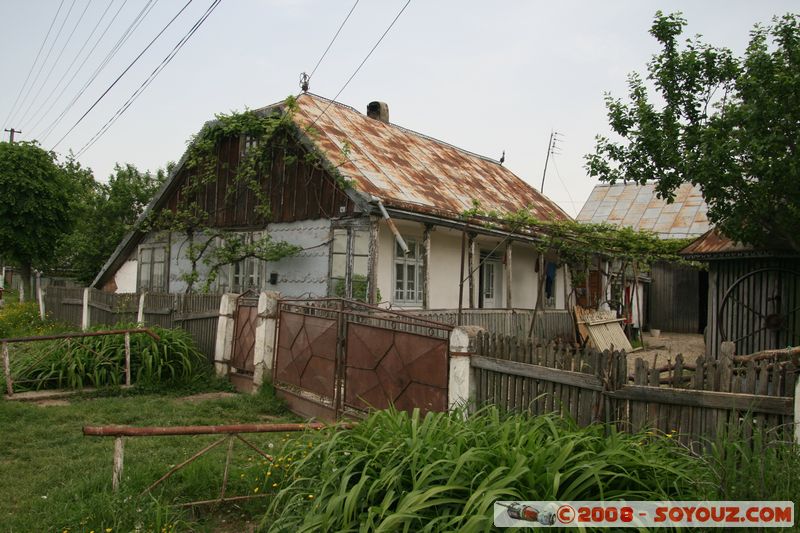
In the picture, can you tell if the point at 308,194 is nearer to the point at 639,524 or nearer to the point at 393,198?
the point at 393,198

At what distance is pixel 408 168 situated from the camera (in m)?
15.1

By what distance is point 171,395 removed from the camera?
9.52 meters

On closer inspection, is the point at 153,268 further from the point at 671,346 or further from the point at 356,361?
the point at 671,346

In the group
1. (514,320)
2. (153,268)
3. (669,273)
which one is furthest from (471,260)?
(669,273)

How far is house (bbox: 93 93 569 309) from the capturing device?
12086mm

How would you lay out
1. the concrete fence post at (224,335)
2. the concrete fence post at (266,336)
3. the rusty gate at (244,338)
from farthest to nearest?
the concrete fence post at (224,335) < the rusty gate at (244,338) < the concrete fence post at (266,336)

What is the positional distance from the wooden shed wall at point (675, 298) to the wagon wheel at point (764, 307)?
1175 cm

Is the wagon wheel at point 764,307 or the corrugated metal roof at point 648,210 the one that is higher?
the corrugated metal roof at point 648,210

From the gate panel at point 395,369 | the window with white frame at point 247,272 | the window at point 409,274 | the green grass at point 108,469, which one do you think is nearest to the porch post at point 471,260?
the window at point 409,274

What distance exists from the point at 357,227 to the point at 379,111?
7789mm

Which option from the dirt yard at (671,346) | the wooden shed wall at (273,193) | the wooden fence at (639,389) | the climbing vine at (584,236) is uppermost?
the wooden shed wall at (273,193)

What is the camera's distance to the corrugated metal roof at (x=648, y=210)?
21906 millimetres

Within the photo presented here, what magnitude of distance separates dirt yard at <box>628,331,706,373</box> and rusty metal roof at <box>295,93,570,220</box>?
16.0ft

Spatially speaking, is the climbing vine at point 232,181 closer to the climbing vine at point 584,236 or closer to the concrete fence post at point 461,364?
the climbing vine at point 584,236
